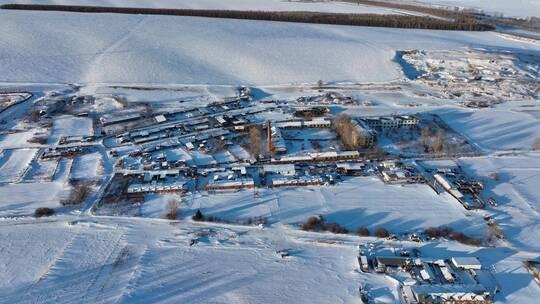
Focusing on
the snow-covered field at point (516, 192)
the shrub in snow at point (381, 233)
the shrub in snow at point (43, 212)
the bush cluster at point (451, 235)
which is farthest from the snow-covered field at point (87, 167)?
the snow-covered field at point (516, 192)

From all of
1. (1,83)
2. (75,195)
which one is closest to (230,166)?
(75,195)

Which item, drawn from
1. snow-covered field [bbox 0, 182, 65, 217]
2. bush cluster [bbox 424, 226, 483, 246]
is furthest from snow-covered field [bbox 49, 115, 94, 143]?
bush cluster [bbox 424, 226, 483, 246]

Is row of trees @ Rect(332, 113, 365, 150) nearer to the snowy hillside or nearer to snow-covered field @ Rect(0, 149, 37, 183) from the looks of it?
snow-covered field @ Rect(0, 149, 37, 183)

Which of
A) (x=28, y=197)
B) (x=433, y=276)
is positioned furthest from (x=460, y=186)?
(x=28, y=197)

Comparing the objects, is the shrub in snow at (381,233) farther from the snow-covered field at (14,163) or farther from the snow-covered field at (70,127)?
the snow-covered field at (70,127)

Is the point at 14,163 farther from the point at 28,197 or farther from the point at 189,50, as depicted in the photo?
the point at 189,50
